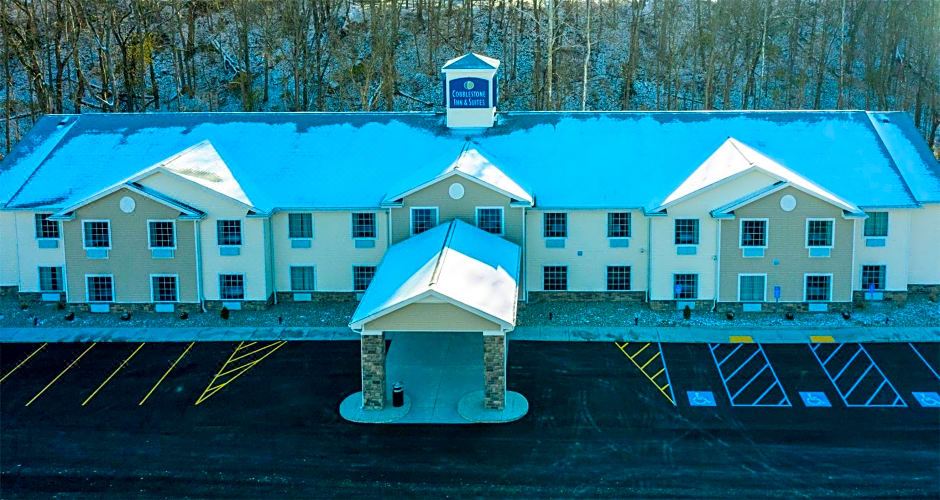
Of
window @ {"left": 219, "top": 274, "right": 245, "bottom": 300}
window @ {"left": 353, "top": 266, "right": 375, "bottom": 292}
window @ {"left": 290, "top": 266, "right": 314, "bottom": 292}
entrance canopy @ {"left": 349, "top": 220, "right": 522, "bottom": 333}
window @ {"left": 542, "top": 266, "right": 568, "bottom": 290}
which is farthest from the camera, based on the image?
window @ {"left": 290, "top": 266, "right": 314, "bottom": 292}

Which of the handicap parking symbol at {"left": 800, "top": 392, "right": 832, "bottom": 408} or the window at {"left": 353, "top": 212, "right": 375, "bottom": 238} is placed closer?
the handicap parking symbol at {"left": 800, "top": 392, "right": 832, "bottom": 408}

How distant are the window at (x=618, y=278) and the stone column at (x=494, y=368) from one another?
12565 mm

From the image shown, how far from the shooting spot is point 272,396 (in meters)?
27.6

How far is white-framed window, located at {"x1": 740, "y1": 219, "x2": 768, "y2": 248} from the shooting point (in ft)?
115

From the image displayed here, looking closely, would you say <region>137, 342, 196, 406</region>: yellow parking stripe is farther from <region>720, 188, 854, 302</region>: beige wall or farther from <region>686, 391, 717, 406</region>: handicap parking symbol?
<region>720, 188, 854, 302</region>: beige wall

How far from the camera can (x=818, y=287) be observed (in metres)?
35.4

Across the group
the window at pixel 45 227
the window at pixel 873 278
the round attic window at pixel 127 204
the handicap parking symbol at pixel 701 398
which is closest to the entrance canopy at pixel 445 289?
the handicap parking symbol at pixel 701 398

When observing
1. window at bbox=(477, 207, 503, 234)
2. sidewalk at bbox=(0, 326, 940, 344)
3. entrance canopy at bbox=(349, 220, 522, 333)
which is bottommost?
sidewalk at bbox=(0, 326, 940, 344)

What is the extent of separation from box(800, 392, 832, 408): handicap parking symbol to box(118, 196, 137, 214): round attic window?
26.6 m

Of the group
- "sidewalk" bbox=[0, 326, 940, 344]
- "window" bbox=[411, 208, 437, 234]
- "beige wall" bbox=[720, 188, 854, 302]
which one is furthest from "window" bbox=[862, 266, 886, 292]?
"window" bbox=[411, 208, 437, 234]

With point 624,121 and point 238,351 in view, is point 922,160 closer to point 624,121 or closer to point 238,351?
point 624,121

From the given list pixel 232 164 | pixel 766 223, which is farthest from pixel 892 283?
pixel 232 164

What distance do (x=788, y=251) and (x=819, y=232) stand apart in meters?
1.44

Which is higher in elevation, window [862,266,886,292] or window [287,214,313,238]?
window [287,214,313,238]
